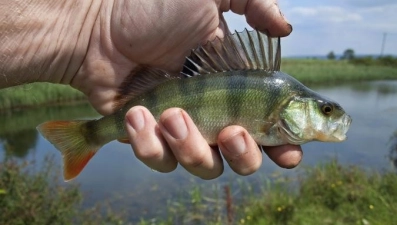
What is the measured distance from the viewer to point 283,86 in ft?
7.75

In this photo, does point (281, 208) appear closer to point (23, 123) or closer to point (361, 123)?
point (361, 123)

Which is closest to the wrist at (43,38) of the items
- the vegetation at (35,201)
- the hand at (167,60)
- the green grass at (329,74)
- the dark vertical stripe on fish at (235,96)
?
the hand at (167,60)

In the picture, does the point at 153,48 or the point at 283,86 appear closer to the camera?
Result: the point at 283,86

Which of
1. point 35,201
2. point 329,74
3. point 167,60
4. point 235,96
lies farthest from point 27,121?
point 329,74

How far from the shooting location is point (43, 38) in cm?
289

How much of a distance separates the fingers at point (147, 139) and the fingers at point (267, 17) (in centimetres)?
94

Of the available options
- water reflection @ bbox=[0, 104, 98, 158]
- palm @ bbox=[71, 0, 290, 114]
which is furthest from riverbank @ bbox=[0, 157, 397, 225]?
water reflection @ bbox=[0, 104, 98, 158]

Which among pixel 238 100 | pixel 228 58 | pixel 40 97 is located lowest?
pixel 40 97

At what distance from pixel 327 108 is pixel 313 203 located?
5.65m

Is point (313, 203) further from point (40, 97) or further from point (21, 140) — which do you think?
point (40, 97)

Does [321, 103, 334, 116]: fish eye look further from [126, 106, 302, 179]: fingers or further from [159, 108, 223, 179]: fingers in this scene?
[159, 108, 223, 179]: fingers

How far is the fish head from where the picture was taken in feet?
7.66

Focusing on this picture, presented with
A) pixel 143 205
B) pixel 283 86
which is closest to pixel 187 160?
pixel 283 86

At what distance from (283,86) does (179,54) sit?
35.4 inches
